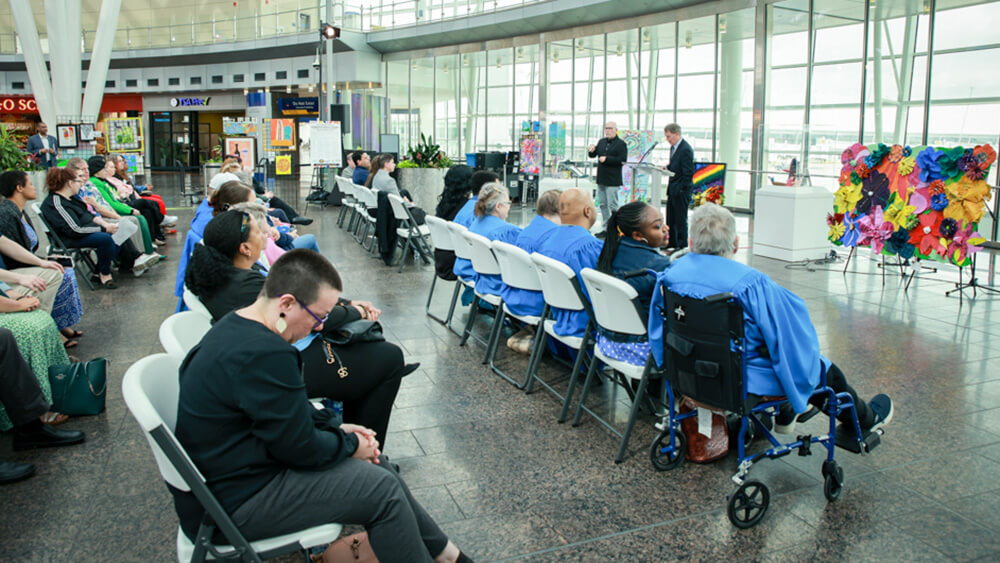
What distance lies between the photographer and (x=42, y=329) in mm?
3660

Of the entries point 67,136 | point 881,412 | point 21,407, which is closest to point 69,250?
point 21,407

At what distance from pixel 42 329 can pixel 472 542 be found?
2.54 m

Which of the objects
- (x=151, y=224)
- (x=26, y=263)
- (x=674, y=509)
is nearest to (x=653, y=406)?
(x=674, y=509)

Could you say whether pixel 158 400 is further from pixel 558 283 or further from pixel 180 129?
pixel 180 129

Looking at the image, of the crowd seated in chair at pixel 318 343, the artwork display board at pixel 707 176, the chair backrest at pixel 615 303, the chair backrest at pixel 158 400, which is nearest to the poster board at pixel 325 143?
the artwork display board at pixel 707 176

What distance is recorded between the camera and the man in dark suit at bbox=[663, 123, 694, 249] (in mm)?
9484

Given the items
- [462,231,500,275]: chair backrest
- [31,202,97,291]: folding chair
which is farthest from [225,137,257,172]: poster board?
[462,231,500,275]: chair backrest

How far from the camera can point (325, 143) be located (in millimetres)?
15250

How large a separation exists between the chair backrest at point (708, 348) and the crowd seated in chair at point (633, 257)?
18.5 inches

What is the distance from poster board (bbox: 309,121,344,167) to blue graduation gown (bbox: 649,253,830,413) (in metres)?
13.3

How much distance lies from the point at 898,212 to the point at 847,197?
0.72 m

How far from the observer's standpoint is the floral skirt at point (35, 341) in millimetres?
3570

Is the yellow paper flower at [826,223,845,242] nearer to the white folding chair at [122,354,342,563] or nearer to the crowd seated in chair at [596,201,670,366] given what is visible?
the crowd seated in chair at [596,201,670,366]

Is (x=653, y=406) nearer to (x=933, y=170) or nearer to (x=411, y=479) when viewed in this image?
(x=411, y=479)
